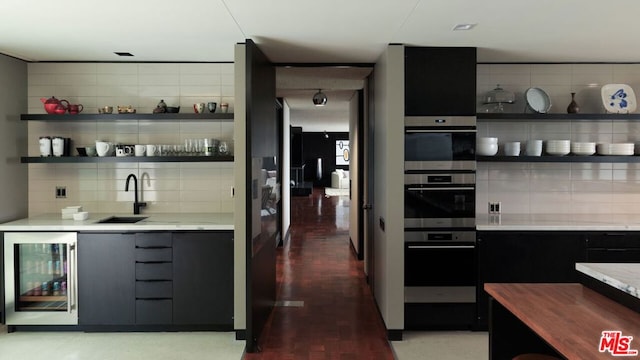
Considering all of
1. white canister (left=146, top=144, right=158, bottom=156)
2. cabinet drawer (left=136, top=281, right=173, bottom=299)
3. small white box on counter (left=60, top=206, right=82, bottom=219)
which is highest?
white canister (left=146, top=144, right=158, bottom=156)

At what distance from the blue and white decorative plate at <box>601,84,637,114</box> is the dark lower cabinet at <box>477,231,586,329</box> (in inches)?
52.4

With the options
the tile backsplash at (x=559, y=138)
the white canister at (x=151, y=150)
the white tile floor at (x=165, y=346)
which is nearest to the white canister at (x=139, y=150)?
the white canister at (x=151, y=150)

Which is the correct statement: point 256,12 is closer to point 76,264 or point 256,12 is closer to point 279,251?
point 76,264

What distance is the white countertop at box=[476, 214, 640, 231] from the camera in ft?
11.9

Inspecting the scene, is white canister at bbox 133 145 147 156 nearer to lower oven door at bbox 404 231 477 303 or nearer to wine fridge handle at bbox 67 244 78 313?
wine fridge handle at bbox 67 244 78 313

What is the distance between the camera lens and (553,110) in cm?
420

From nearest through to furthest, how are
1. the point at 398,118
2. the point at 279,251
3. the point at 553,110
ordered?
the point at 398,118 < the point at 553,110 < the point at 279,251

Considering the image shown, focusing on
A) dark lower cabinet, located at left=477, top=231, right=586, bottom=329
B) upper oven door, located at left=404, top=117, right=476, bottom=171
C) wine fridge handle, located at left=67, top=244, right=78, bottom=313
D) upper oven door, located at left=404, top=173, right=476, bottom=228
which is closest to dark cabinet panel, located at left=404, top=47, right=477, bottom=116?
upper oven door, located at left=404, top=117, right=476, bottom=171

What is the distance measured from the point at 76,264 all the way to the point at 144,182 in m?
1.00

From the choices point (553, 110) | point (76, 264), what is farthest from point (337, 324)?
point (553, 110)

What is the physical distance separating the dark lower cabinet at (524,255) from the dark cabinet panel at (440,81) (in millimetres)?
1094

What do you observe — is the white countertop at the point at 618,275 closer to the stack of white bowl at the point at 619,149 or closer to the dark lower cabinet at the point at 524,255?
the dark lower cabinet at the point at 524,255

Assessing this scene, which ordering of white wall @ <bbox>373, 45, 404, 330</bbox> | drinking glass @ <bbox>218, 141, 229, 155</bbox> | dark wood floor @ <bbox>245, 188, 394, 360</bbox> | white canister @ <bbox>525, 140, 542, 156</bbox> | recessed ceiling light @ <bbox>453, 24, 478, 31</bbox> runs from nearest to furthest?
recessed ceiling light @ <bbox>453, 24, 478, 31</bbox>, dark wood floor @ <bbox>245, 188, 394, 360</bbox>, white wall @ <bbox>373, 45, 404, 330</bbox>, white canister @ <bbox>525, 140, 542, 156</bbox>, drinking glass @ <bbox>218, 141, 229, 155</bbox>

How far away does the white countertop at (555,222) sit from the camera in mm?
3613
